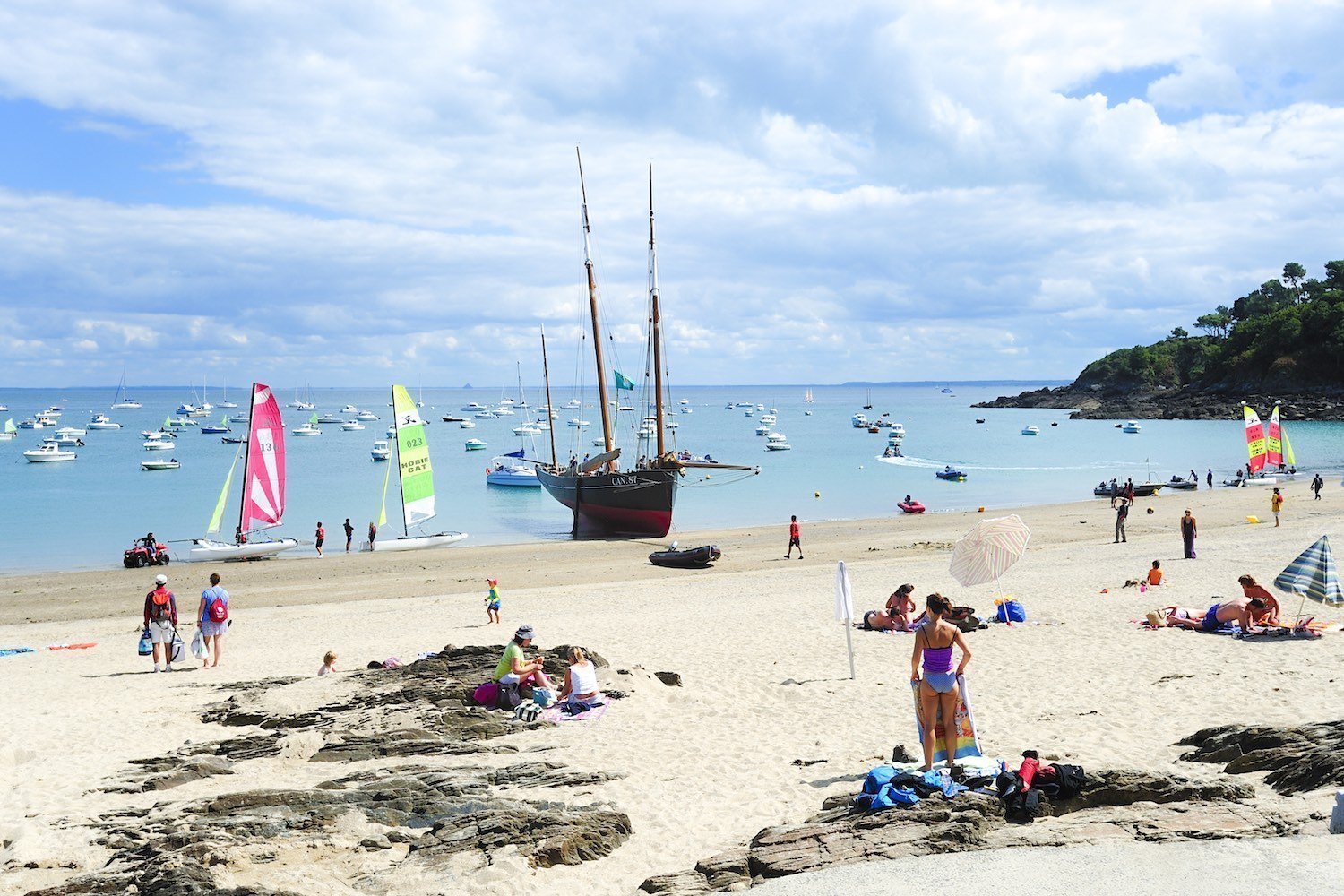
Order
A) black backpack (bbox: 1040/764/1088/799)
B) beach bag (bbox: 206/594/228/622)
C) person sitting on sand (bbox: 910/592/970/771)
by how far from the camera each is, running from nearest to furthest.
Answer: black backpack (bbox: 1040/764/1088/799) → person sitting on sand (bbox: 910/592/970/771) → beach bag (bbox: 206/594/228/622)

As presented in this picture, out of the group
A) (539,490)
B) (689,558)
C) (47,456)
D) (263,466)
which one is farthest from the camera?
(47,456)

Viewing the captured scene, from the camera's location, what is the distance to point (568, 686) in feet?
45.0

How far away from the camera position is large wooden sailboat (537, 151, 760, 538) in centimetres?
4319

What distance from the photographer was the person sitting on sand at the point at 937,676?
972 centimetres

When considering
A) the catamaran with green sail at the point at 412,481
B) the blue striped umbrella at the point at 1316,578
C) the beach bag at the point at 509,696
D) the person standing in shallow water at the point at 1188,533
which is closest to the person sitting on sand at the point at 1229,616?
the blue striped umbrella at the point at 1316,578

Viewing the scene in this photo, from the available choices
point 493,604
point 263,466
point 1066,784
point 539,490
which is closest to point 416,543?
point 263,466

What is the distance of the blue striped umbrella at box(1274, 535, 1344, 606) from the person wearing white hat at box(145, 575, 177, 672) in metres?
18.3

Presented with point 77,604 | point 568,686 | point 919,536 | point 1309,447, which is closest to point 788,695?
point 568,686

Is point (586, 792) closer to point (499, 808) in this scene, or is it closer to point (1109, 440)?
point (499, 808)

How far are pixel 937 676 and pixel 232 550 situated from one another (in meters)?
34.5

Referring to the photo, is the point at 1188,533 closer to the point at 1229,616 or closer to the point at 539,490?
the point at 1229,616

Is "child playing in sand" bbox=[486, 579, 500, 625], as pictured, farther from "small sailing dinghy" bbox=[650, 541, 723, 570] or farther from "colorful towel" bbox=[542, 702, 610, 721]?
"small sailing dinghy" bbox=[650, 541, 723, 570]

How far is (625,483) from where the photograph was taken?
4381cm

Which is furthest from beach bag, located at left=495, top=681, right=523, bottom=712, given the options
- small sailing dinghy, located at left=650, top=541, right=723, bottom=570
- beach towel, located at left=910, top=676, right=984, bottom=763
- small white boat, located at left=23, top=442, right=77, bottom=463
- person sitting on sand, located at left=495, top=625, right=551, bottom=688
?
small white boat, located at left=23, top=442, right=77, bottom=463
